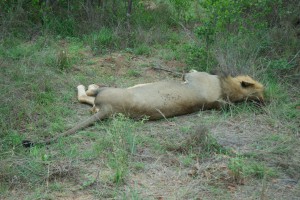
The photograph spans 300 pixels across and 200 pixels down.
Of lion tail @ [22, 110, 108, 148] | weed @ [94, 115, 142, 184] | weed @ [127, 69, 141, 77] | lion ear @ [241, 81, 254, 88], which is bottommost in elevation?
weed @ [127, 69, 141, 77]

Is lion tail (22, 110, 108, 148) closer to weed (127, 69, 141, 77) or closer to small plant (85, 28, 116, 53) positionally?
weed (127, 69, 141, 77)

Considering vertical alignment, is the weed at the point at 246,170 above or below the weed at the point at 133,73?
above

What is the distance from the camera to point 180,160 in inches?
199

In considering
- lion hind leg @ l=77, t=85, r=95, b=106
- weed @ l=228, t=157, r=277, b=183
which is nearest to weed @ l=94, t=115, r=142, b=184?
lion hind leg @ l=77, t=85, r=95, b=106

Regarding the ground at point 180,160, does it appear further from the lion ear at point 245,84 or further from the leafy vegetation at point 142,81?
the lion ear at point 245,84

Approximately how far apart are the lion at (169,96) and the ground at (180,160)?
118 mm

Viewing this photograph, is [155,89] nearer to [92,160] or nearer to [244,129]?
[244,129]

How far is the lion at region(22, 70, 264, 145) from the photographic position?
599 centimetres

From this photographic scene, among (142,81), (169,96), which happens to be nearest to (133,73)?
(142,81)

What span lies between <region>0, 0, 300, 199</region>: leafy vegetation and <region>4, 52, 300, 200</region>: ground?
1 centimetres

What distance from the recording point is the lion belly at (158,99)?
237 inches

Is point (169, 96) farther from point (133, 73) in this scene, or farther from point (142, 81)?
point (133, 73)

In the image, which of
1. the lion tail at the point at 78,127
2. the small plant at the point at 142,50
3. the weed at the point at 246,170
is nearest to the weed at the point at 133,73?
the small plant at the point at 142,50

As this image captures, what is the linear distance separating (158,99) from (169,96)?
0.18 m
